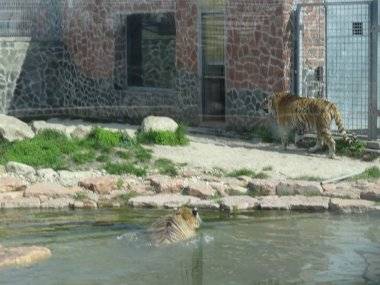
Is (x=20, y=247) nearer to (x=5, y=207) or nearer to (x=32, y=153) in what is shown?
(x=5, y=207)

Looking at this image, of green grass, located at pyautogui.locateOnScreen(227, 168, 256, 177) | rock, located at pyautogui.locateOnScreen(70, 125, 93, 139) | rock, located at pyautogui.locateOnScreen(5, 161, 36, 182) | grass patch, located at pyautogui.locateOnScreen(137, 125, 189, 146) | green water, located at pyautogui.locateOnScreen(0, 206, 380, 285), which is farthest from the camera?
rock, located at pyautogui.locateOnScreen(70, 125, 93, 139)

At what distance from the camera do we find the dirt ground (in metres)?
13.9

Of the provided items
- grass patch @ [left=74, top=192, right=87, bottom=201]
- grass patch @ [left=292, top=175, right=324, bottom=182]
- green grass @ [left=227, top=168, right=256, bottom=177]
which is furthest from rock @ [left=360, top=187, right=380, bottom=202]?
grass patch @ [left=74, top=192, right=87, bottom=201]

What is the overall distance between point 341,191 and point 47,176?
168 inches

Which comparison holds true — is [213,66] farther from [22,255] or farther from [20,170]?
[22,255]

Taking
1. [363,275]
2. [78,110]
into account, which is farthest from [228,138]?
[363,275]

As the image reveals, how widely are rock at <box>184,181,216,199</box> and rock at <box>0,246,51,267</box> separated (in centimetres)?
359

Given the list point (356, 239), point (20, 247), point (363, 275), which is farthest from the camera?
point (356, 239)

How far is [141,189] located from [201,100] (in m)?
6.06

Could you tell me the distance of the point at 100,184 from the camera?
1292cm

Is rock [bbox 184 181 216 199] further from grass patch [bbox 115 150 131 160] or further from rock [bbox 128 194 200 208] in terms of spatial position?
grass patch [bbox 115 150 131 160]

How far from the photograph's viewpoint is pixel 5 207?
12.2 metres

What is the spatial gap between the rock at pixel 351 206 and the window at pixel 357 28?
16.8 feet

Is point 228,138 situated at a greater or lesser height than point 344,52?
lesser
